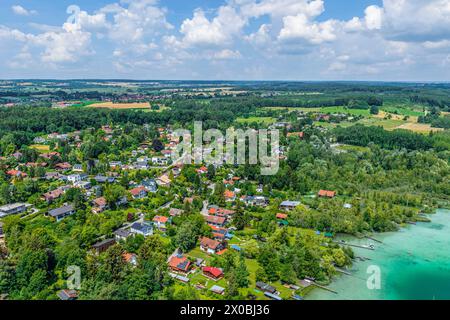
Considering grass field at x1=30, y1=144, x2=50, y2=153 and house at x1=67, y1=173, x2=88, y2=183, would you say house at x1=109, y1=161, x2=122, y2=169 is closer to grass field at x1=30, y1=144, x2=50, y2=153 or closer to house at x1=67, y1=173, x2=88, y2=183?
house at x1=67, y1=173, x2=88, y2=183

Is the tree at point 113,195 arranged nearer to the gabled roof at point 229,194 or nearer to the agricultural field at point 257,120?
the gabled roof at point 229,194

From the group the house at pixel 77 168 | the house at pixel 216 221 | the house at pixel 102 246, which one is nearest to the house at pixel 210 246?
the house at pixel 216 221

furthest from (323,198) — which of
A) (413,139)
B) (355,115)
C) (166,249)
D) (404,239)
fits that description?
(355,115)

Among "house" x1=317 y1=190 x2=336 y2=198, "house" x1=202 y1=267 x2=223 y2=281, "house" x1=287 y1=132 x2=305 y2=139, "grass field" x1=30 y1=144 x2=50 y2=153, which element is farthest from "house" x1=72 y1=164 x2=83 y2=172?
"house" x1=287 y1=132 x2=305 y2=139

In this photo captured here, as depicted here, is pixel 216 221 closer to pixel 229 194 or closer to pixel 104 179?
pixel 229 194

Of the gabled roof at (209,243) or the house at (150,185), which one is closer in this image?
the gabled roof at (209,243)

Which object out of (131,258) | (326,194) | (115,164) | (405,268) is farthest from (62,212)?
(405,268)
